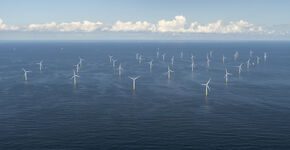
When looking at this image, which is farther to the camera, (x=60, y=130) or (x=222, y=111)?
(x=222, y=111)

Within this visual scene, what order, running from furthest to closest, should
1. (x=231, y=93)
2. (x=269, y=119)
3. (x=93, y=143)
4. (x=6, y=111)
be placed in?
(x=231, y=93) → (x=6, y=111) → (x=269, y=119) → (x=93, y=143)

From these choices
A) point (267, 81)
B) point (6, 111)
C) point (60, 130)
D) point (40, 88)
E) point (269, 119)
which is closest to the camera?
point (60, 130)

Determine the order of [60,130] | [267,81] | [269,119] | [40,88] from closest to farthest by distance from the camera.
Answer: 1. [60,130]
2. [269,119]
3. [40,88]
4. [267,81]

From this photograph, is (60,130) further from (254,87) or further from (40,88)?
(254,87)

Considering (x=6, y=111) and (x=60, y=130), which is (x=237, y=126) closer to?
(x=60, y=130)

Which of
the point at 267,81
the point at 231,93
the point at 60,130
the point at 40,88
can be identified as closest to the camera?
the point at 60,130

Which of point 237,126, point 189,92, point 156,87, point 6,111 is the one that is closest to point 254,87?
point 189,92

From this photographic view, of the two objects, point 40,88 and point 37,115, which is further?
point 40,88

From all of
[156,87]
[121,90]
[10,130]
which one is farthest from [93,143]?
[156,87]
